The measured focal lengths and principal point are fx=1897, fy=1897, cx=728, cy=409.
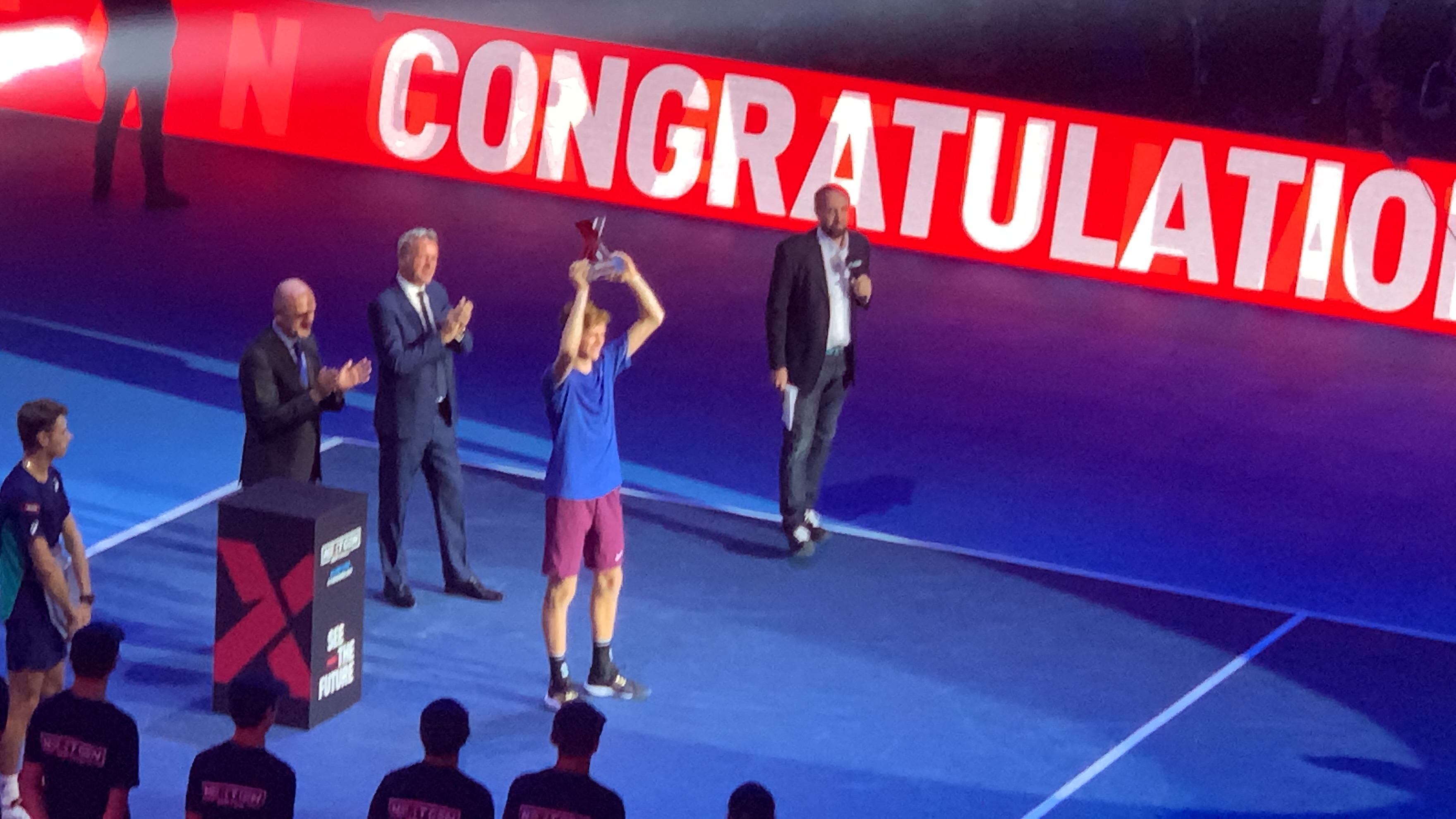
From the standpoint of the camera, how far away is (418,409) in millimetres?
10062

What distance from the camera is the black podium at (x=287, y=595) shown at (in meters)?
8.70

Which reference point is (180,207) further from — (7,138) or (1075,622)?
(1075,622)

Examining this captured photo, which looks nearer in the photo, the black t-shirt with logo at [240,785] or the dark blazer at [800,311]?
the black t-shirt with logo at [240,785]

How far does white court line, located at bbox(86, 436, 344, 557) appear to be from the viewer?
11.0m

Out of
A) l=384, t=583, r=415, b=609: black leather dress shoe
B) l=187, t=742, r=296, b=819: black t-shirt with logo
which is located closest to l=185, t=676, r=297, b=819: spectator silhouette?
l=187, t=742, r=296, b=819: black t-shirt with logo

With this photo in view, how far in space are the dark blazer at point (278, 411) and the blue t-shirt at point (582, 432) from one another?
A: 1.35 metres

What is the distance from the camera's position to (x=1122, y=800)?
28.2 ft

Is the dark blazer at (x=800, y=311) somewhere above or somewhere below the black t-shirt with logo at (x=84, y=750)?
above

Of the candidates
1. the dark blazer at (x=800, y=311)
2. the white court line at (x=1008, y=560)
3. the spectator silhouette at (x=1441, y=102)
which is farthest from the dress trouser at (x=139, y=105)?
the spectator silhouette at (x=1441, y=102)

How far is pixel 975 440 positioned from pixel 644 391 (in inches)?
100

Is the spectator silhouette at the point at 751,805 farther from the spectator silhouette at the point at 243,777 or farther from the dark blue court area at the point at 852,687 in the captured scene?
the dark blue court area at the point at 852,687

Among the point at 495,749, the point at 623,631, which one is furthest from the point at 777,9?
the point at 495,749

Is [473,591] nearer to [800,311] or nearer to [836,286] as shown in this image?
[800,311]

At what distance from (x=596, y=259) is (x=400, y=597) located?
2.61m
